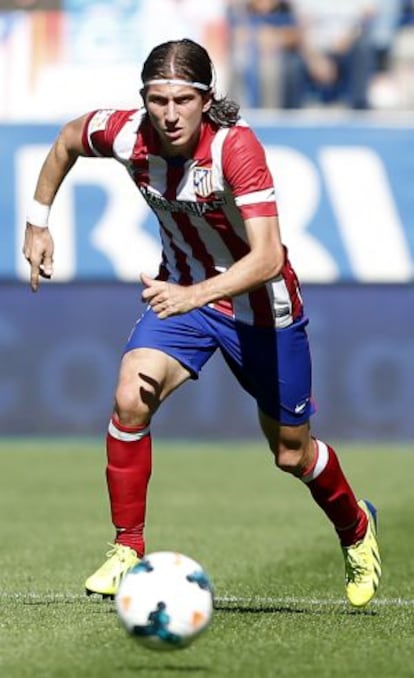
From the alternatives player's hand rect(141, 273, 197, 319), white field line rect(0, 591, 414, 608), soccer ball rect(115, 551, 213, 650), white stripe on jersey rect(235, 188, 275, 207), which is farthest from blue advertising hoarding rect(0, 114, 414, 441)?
soccer ball rect(115, 551, 213, 650)

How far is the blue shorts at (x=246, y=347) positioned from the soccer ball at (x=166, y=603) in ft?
5.24

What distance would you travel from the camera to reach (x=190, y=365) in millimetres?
6887

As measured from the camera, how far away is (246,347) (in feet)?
22.7

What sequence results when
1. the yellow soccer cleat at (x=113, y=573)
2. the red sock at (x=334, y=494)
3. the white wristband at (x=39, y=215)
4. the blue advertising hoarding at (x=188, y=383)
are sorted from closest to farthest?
the yellow soccer cleat at (x=113, y=573)
the white wristband at (x=39, y=215)
the red sock at (x=334, y=494)
the blue advertising hoarding at (x=188, y=383)

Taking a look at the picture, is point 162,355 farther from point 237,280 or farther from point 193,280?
point 237,280

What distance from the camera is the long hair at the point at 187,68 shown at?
641 cm

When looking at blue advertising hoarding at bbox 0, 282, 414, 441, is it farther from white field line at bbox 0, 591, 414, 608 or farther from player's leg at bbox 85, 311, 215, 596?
player's leg at bbox 85, 311, 215, 596

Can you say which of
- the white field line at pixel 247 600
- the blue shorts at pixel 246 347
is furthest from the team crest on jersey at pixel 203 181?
the white field line at pixel 247 600

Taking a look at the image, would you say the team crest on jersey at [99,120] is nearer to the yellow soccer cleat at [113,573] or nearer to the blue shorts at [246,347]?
the blue shorts at [246,347]

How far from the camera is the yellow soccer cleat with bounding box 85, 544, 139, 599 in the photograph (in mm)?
6715

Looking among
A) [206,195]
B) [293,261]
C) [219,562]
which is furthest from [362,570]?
[293,261]

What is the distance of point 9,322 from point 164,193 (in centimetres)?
1046

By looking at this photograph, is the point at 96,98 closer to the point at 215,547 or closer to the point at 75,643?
the point at 215,547

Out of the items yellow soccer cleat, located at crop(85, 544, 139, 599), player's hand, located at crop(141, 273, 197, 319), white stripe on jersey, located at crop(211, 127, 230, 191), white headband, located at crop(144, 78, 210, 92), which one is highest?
white headband, located at crop(144, 78, 210, 92)
